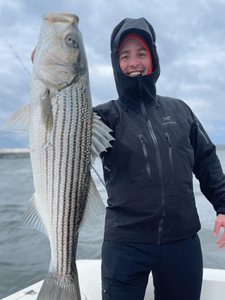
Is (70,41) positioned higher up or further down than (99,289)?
higher up

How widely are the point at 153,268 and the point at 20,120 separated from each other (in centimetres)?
163

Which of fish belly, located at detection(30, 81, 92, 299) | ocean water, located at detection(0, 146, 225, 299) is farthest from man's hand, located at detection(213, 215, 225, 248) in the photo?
ocean water, located at detection(0, 146, 225, 299)

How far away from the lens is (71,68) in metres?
1.92

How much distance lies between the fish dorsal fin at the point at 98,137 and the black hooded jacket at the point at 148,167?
42 cm

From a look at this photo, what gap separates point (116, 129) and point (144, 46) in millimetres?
980

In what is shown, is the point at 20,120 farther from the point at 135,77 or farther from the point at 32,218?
the point at 135,77

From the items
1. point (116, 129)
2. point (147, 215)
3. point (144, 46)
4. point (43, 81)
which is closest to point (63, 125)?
point (43, 81)

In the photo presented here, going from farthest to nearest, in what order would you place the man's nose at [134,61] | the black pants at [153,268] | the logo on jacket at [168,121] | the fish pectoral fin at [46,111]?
the man's nose at [134,61]
the logo on jacket at [168,121]
the black pants at [153,268]
the fish pectoral fin at [46,111]

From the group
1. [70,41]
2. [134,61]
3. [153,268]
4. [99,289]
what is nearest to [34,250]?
[99,289]

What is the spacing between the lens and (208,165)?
2.83 metres

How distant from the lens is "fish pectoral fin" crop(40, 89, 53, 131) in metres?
1.80

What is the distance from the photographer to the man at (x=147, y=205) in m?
2.36

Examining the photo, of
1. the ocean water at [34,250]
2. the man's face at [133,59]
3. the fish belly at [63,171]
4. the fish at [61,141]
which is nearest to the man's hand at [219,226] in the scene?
the fish at [61,141]

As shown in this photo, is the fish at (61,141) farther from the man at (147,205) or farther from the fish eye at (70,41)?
the man at (147,205)
